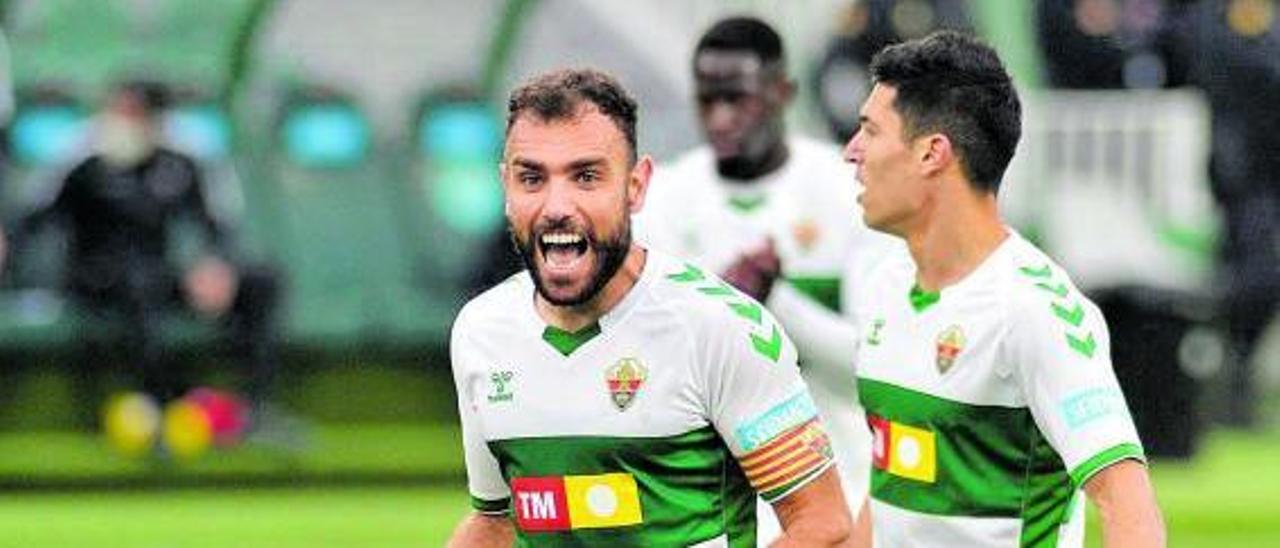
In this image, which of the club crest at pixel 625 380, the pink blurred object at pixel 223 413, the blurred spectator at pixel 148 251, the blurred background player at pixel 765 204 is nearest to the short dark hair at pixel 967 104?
the club crest at pixel 625 380

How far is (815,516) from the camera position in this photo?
18.2 ft

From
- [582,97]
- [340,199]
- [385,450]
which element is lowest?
[385,450]

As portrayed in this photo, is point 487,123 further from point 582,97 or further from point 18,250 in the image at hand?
point 582,97

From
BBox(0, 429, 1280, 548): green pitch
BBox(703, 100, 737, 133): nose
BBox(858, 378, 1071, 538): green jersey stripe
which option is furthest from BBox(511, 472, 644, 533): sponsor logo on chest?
BBox(0, 429, 1280, 548): green pitch

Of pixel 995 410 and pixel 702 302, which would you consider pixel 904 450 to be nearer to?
pixel 995 410

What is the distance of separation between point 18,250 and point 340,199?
2.36 meters

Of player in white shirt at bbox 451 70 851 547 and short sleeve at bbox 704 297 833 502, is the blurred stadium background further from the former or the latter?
short sleeve at bbox 704 297 833 502

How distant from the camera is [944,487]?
19.9 ft

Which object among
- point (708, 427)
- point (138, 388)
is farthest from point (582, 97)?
point (138, 388)

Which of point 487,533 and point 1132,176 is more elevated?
point 487,533

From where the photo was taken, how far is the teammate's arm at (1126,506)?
5.54 meters

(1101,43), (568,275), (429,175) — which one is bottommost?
(429,175)

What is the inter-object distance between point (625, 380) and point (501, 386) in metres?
0.23

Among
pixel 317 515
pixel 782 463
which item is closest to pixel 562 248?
pixel 782 463
